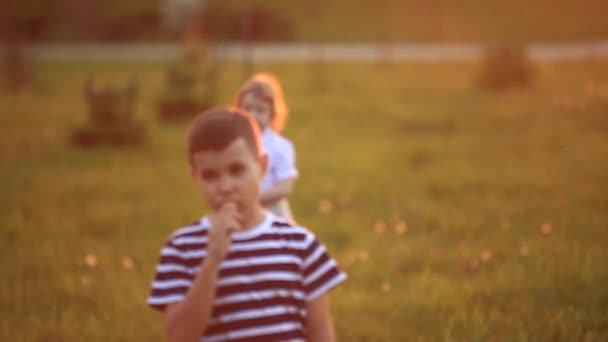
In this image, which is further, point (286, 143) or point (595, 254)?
point (595, 254)

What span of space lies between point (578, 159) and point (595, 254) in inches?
177

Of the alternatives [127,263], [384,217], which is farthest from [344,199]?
[127,263]

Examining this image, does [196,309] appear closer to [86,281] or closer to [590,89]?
[86,281]

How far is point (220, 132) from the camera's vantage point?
2.40m

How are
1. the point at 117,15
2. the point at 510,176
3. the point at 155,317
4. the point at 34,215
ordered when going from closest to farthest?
the point at 155,317
the point at 34,215
the point at 510,176
the point at 117,15

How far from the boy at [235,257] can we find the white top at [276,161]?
231 centimetres

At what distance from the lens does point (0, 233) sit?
6879mm

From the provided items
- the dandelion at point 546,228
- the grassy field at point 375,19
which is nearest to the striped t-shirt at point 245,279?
the dandelion at point 546,228

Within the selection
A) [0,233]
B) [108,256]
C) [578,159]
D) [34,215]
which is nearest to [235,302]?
[108,256]

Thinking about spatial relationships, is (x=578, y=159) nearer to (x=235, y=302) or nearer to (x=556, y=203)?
(x=556, y=203)

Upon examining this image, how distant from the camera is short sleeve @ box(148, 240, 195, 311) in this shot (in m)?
2.45

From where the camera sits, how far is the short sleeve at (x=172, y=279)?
2.45m

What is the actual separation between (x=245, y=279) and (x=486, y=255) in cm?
387

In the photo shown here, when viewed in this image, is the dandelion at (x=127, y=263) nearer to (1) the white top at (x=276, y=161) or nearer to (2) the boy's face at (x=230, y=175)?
(1) the white top at (x=276, y=161)
